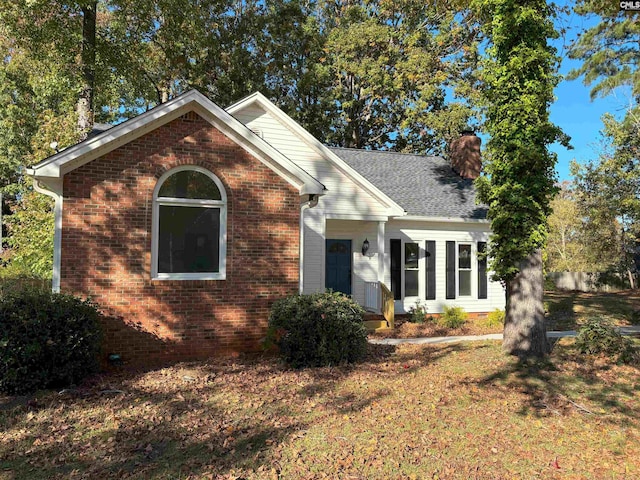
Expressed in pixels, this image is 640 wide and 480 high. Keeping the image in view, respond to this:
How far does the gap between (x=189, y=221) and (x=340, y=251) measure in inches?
248

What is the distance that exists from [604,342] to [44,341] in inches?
371

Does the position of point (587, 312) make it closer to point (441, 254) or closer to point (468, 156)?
point (441, 254)

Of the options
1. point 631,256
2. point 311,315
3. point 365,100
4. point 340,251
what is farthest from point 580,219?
point 311,315

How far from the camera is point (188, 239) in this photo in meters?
8.22

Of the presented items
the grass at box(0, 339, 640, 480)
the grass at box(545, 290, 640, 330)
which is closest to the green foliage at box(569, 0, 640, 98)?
the grass at box(545, 290, 640, 330)

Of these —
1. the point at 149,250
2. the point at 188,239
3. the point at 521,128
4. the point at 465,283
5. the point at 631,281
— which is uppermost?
the point at 521,128

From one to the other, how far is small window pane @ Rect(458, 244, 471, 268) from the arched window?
8.90 metres

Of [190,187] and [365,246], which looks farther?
[365,246]

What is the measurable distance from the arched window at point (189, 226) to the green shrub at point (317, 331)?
1.53 m

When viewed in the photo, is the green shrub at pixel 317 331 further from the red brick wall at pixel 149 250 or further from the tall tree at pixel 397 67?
the tall tree at pixel 397 67

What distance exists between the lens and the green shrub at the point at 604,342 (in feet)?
27.0

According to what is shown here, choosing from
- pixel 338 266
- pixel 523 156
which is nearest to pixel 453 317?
pixel 338 266

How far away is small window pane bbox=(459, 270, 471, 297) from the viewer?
14578mm

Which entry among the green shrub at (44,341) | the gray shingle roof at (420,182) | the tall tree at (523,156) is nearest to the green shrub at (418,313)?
the gray shingle roof at (420,182)
